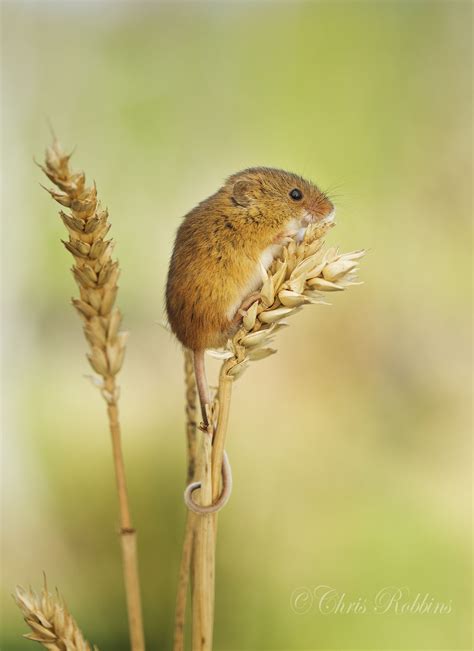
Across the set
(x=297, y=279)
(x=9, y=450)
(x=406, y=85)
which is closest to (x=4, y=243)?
(x=9, y=450)

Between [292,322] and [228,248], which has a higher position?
[228,248]

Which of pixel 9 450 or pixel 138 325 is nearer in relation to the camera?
pixel 9 450

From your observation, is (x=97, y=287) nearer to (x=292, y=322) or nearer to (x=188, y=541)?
(x=188, y=541)

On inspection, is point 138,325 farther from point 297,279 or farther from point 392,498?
point 297,279

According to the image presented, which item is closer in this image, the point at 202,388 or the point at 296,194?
the point at 202,388

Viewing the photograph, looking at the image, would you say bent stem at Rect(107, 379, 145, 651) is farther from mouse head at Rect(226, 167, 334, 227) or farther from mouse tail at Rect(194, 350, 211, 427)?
mouse head at Rect(226, 167, 334, 227)
